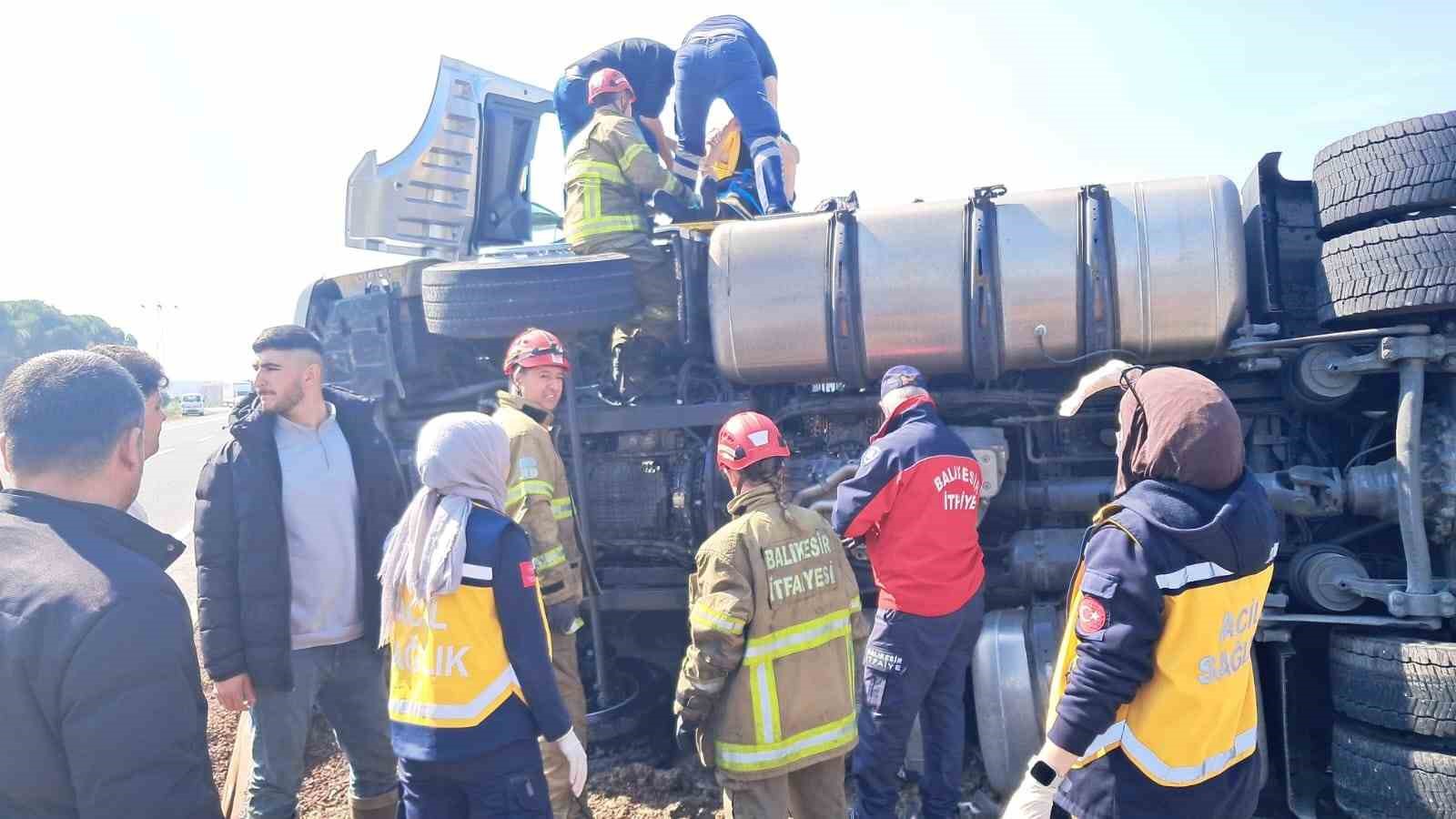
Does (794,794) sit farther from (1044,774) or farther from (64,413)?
(64,413)

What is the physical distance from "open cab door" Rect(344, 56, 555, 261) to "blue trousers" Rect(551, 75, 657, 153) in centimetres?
82

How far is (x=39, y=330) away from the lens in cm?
4106

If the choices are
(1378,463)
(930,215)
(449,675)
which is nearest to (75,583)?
(449,675)

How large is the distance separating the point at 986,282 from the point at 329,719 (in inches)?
121

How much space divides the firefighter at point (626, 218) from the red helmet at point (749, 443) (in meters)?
1.70

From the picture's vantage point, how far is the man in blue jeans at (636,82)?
5.51 m

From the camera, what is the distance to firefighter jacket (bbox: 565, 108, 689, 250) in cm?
453

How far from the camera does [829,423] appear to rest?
4.30 meters

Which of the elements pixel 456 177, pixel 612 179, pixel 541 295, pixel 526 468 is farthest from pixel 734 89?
pixel 526 468

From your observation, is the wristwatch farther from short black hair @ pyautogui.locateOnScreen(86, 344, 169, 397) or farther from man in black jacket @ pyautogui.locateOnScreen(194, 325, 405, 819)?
short black hair @ pyautogui.locateOnScreen(86, 344, 169, 397)

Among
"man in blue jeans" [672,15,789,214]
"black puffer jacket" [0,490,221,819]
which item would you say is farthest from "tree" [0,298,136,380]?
"black puffer jacket" [0,490,221,819]

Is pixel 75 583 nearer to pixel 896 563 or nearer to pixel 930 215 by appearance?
pixel 896 563

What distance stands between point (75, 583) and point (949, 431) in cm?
277

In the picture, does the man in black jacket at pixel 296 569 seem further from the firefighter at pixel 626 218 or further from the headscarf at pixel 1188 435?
the headscarf at pixel 1188 435
